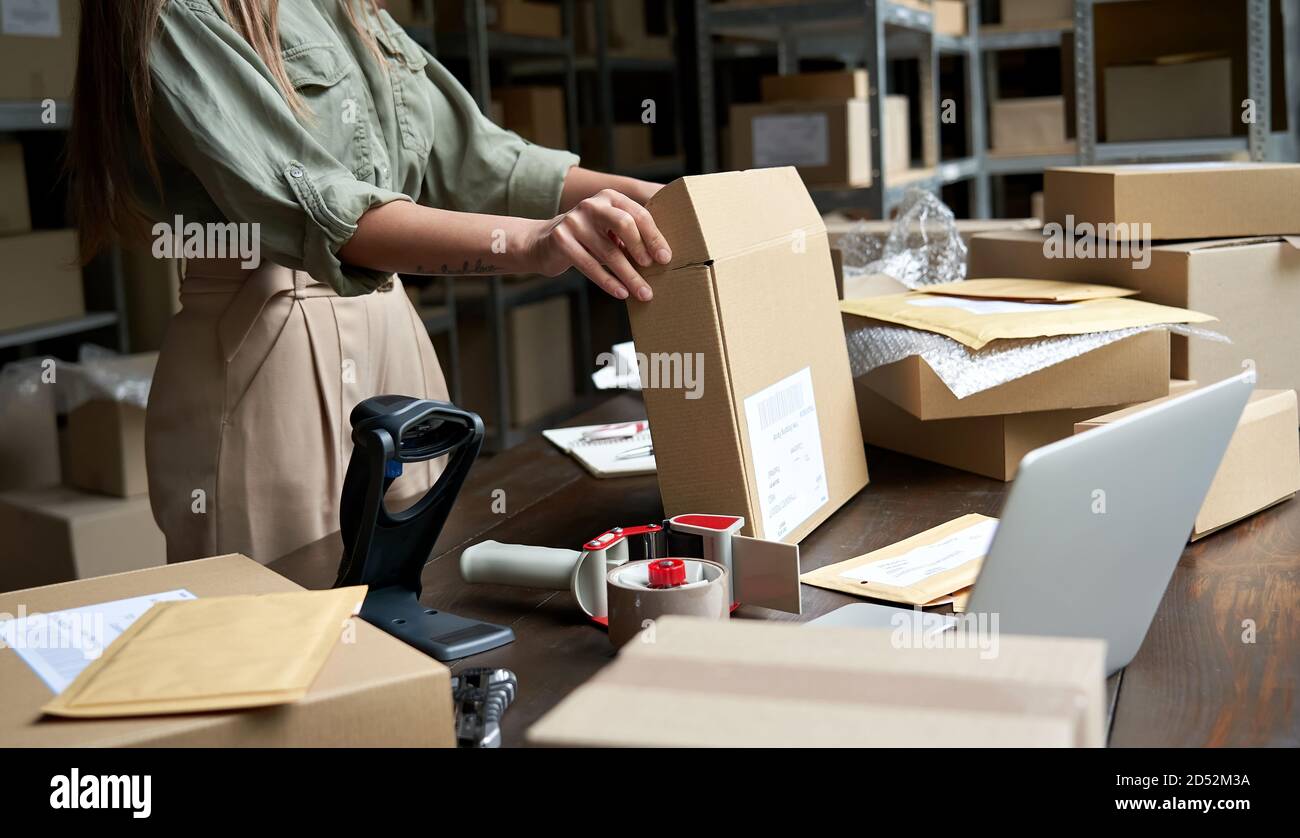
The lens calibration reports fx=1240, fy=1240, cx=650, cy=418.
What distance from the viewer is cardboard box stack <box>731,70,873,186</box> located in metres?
2.93

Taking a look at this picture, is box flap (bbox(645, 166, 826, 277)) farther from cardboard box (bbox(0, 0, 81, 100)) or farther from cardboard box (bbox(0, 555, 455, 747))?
cardboard box (bbox(0, 0, 81, 100))

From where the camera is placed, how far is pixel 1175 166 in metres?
1.52

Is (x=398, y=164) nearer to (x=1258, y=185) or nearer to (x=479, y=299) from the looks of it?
(x=1258, y=185)

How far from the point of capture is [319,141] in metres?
1.28

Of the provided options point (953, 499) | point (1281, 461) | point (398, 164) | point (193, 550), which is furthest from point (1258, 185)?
point (193, 550)

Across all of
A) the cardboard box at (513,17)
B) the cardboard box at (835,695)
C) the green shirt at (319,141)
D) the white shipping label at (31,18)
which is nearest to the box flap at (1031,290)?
the green shirt at (319,141)

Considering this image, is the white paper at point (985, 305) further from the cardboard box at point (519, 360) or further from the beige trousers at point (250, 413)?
the cardboard box at point (519, 360)

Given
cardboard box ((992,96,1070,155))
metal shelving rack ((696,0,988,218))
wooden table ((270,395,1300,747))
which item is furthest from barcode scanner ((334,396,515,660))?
cardboard box ((992,96,1070,155))

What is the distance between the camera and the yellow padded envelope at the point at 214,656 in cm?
61

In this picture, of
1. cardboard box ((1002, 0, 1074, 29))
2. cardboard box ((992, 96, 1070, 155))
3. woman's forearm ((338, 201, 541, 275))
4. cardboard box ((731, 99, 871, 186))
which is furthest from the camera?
cardboard box ((992, 96, 1070, 155))

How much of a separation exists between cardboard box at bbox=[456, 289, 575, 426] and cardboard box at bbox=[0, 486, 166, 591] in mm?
1432

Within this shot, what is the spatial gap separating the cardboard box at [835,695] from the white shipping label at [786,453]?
17.1 inches
